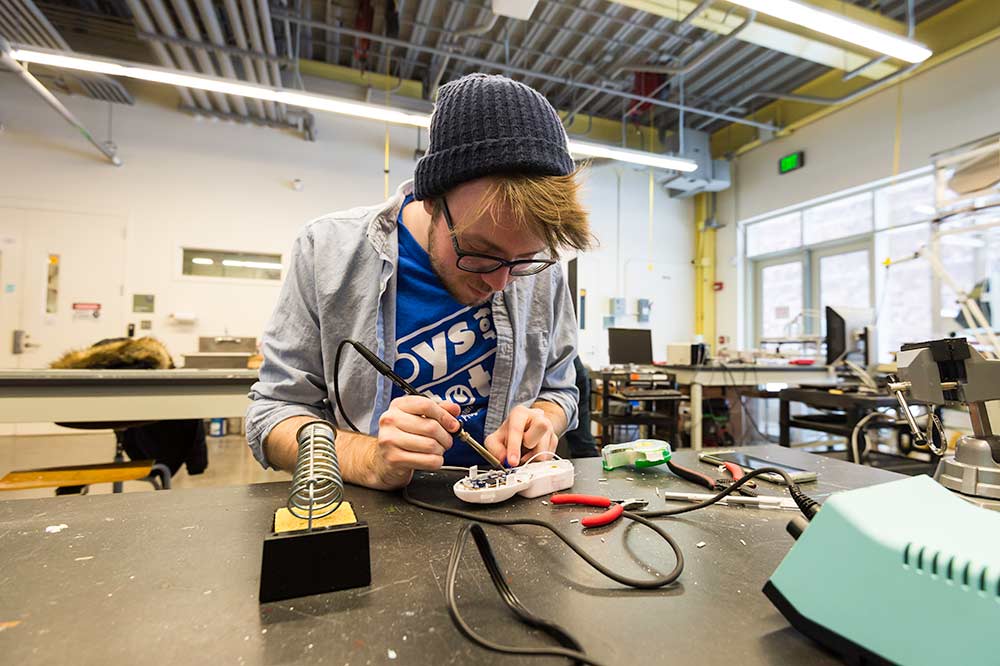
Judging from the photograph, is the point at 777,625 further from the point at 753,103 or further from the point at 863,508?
the point at 753,103

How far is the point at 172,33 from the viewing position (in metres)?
3.67

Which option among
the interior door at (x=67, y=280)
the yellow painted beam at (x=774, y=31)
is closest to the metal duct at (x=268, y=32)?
the interior door at (x=67, y=280)

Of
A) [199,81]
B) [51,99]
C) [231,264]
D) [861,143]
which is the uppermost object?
[861,143]

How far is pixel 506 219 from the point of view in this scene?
0.67 m

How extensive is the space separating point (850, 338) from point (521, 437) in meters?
3.18

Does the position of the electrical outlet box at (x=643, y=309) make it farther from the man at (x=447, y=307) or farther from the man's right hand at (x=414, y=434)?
the man's right hand at (x=414, y=434)

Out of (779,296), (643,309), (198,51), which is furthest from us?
(643,309)

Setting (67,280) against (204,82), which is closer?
(204,82)

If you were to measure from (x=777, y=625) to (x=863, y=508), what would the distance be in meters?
0.11

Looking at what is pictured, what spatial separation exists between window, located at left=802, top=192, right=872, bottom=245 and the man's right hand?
229 inches

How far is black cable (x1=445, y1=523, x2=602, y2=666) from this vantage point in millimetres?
301

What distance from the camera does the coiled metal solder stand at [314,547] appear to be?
0.37m

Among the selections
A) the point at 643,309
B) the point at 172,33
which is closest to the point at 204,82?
the point at 172,33

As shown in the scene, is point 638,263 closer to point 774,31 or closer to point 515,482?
point 774,31
